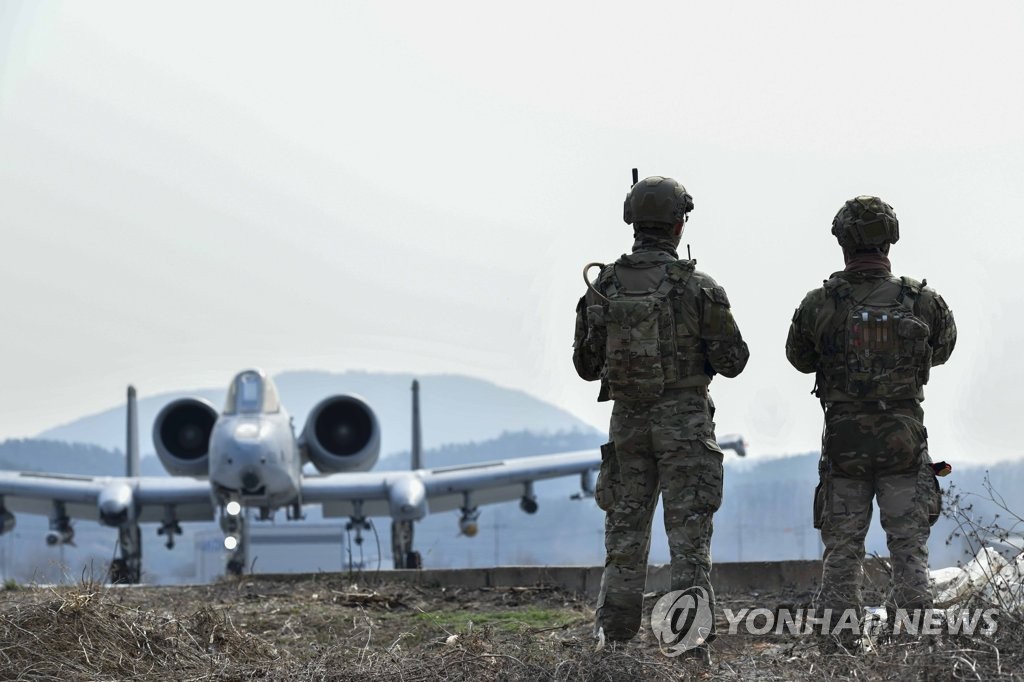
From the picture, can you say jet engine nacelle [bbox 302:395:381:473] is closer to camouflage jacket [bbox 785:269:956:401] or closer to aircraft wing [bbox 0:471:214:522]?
aircraft wing [bbox 0:471:214:522]

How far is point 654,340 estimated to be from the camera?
624 centimetres

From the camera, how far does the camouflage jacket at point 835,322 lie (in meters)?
6.52

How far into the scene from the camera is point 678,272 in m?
6.36

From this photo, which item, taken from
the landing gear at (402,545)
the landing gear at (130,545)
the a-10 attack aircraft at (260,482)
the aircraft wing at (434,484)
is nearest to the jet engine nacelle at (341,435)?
the a-10 attack aircraft at (260,482)

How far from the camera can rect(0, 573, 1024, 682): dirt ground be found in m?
4.88

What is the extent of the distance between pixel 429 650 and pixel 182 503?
24.6 metres

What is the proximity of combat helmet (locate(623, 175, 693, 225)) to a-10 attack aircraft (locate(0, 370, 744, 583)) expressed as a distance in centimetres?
1481

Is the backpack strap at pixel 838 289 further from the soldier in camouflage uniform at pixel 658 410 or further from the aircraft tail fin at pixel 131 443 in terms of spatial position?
the aircraft tail fin at pixel 131 443

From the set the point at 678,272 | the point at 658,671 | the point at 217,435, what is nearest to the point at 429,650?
the point at 658,671

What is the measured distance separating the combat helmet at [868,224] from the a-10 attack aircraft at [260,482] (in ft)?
49.5

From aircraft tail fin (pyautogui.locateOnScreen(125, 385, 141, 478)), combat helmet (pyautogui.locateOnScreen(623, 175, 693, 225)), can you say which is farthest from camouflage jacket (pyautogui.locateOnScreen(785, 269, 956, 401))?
aircraft tail fin (pyautogui.locateOnScreen(125, 385, 141, 478))

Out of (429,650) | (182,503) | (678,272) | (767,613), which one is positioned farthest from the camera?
(182,503)

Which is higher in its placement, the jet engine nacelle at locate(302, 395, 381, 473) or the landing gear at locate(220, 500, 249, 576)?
the jet engine nacelle at locate(302, 395, 381, 473)

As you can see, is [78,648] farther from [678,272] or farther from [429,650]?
[678,272]
